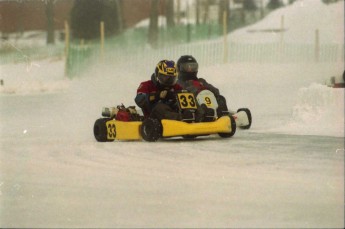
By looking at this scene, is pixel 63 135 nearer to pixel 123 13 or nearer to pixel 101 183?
pixel 101 183

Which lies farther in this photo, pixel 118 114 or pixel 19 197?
pixel 118 114

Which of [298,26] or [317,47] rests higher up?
[298,26]

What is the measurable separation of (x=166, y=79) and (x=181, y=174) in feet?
10.9

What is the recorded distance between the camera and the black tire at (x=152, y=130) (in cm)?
1092

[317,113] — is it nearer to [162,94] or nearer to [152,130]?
[162,94]

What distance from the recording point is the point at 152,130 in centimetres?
1095

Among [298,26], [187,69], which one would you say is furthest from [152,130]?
[298,26]

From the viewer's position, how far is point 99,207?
6973mm

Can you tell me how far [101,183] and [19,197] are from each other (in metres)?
0.88

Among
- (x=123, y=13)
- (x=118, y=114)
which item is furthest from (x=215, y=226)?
(x=123, y=13)

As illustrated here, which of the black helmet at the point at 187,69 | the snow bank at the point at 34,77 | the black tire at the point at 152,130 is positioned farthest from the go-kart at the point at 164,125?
the snow bank at the point at 34,77

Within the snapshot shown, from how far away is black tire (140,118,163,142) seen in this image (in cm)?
1092

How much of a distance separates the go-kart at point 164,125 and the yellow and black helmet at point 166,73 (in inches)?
12.9

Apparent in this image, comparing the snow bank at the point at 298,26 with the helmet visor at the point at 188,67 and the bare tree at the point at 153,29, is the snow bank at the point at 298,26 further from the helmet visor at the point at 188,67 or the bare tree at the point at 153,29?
the helmet visor at the point at 188,67
